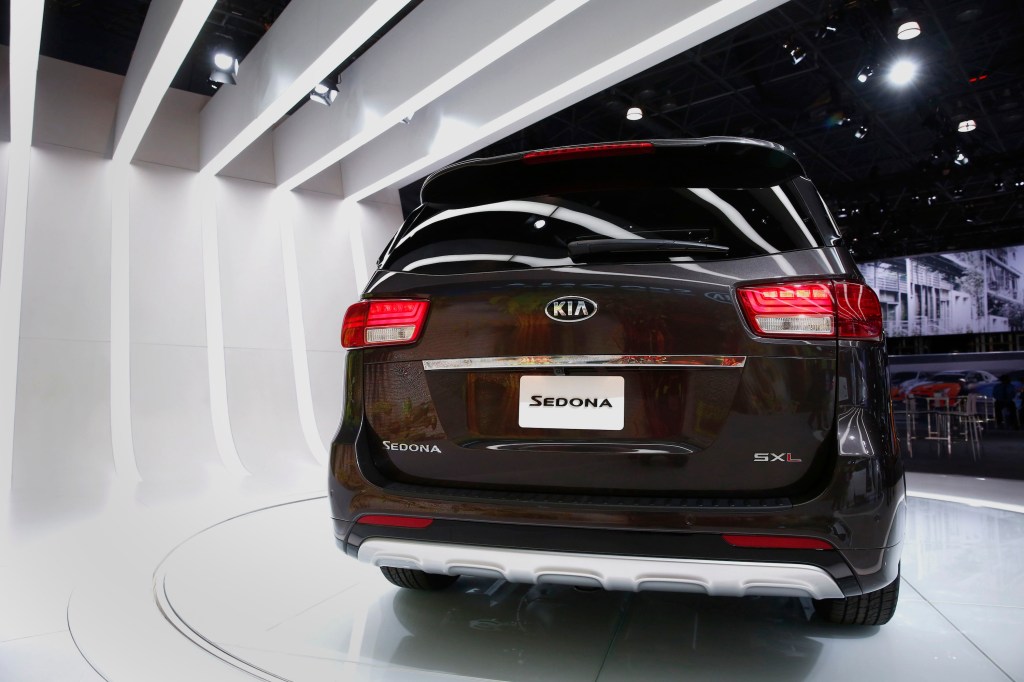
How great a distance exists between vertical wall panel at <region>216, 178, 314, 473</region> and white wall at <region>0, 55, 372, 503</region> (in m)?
0.01

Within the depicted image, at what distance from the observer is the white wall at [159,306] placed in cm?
565

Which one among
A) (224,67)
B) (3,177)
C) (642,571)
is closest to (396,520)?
(642,571)

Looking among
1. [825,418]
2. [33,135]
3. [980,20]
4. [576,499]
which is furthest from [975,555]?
[980,20]

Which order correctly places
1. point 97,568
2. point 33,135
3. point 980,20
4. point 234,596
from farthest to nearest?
1. point 980,20
2. point 33,135
3. point 97,568
4. point 234,596

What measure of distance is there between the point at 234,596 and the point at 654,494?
1.82 metres

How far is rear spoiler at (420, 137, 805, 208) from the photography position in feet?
Result: 5.51

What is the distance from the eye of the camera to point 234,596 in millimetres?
2514

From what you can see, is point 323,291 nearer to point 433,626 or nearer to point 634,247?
point 433,626

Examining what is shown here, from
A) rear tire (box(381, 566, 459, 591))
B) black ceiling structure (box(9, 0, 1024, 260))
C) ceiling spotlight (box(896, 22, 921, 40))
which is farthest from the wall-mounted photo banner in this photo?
rear tire (box(381, 566, 459, 591))

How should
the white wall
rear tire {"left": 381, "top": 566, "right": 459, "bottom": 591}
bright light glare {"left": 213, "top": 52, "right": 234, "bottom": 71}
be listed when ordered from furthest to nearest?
the white wall < bright light glare {"left": 213, "top": 52, "right": 234, "bottom": 71} < rear tire {"left": 381, "top": 566, "right": 459, "bottom": 591}

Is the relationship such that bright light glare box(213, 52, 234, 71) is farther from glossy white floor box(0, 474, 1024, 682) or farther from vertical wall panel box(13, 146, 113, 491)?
glossy white floor box(0, 474, 1024, 682)

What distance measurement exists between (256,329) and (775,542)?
6509 mm

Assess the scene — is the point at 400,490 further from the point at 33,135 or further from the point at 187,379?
the point at 33,135

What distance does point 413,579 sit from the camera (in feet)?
7.78
